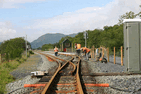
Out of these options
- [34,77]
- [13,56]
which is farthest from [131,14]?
[34,77]

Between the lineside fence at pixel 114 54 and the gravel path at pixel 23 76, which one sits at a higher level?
the lineside fence at pixel 114 54

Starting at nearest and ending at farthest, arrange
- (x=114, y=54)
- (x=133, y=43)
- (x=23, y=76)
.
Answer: (x=133, y=43) < (x=23, y=76) < (x=114, y=54)

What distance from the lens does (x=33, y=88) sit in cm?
576

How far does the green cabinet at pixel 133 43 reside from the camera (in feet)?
19.0

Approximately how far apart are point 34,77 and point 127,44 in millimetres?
4706

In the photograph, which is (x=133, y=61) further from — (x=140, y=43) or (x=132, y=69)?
(x=140, y=43)

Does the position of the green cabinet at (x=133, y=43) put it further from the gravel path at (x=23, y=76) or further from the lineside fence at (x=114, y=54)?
the lineside fence at (x=114, y=54)

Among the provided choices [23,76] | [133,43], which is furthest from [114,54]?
[133,43]

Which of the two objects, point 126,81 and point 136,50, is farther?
point 126,81

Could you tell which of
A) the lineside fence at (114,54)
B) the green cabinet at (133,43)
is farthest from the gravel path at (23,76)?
the lineside fence at (114,54)

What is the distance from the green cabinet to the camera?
5793 millimetres

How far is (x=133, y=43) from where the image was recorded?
5.84 metres

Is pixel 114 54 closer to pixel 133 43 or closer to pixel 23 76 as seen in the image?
pixel 23 76

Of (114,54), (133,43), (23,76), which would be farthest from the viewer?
(114,54)
